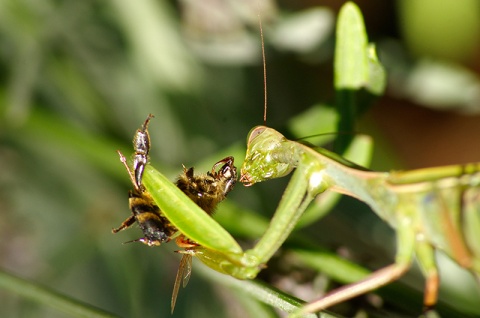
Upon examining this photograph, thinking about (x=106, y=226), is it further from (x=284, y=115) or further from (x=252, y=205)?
(x=284, y=115)

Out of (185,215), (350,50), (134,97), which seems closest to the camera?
(185,215)

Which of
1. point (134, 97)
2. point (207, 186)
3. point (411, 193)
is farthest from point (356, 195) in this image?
point (134, 97)

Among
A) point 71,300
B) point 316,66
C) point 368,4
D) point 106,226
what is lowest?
point 71,300

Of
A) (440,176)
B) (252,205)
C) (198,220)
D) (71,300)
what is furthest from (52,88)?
(440,176)

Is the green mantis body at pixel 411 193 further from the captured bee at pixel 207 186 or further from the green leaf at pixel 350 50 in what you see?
the green leaf at pixel 350 50

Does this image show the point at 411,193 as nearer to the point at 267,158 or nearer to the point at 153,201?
the point at 267,158

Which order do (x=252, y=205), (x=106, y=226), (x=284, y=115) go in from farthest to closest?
(x=284, y=115) < (x=106, y=226) < (x=252, y=205)
